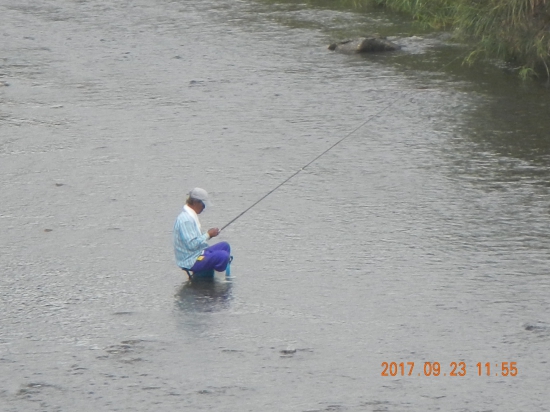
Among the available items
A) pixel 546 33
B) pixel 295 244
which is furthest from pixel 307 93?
pixel 295 244

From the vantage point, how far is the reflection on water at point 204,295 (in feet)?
24.3

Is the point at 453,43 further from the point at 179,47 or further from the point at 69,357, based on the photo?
the point at 69,357

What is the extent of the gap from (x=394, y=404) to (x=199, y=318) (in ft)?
5.95

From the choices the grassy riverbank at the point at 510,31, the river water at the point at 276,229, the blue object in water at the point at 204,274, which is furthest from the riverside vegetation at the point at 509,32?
the blue object in water at the point at 204,274

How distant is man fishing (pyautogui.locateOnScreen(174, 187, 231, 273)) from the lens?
770 centimetres

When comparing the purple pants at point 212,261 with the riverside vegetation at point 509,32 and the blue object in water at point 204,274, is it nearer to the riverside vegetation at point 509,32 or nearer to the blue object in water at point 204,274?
the blue object in water at point 204,274

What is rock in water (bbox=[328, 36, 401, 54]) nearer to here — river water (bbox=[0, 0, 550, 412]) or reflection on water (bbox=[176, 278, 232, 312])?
river water (bbox=[0, 0, 550, 412])

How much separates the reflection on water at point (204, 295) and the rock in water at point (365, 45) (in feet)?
27.8
